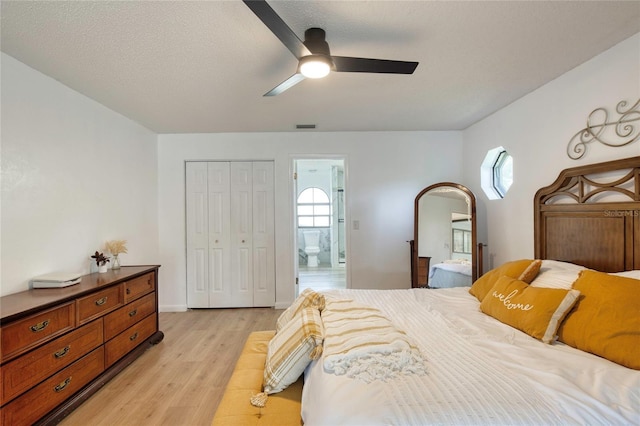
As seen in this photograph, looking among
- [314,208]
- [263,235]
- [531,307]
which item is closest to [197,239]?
[263,235]

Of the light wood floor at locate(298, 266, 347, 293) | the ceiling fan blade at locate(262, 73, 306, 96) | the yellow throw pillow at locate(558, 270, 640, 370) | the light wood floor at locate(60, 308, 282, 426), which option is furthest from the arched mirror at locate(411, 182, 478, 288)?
the ceiling fan blade at locate(262, 73, 306, 96)

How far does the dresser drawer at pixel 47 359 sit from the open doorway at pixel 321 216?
4.54m

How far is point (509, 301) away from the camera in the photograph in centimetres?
176

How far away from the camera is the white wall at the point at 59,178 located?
76.7 inches

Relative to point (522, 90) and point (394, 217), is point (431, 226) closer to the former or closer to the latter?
point (394, 217)

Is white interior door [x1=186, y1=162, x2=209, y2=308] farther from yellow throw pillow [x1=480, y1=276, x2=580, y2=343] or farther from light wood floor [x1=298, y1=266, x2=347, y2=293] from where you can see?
yellow throw pillow [x1=480, y1=276, x2=580, y2=343]

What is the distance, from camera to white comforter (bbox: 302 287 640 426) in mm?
936

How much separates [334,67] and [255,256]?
9.38 ft

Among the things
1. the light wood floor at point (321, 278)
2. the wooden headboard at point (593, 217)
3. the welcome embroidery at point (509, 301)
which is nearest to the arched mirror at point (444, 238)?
the wooden headboard at point (593, 217)

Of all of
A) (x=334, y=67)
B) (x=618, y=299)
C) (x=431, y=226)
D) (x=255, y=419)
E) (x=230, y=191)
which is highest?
(x=334, y=67)

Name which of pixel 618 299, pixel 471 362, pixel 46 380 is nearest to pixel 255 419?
pixel 471 362

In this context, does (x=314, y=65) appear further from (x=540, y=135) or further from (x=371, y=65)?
(x=540, y=135)

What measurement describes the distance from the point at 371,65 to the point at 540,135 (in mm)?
1834

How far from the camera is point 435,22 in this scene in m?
1.63
